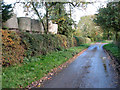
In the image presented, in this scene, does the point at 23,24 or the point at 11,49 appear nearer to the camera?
the point at 11,49

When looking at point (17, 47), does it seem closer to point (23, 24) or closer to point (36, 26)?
point (23, 24)

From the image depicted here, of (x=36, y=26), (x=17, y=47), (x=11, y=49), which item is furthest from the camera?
(x=36, y=26)

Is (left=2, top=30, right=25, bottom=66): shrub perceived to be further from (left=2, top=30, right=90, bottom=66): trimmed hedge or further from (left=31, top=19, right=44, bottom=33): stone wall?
(left=31, top=19, right=44, bottom=33): stone wall

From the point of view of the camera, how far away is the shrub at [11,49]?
6.11 meters

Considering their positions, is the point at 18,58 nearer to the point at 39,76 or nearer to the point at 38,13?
the point at 39,76

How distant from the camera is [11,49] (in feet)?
21.7

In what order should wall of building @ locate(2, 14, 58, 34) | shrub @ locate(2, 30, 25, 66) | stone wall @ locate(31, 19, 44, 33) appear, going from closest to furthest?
shrub @ locate(2, 30, 25, 66) → wall of building @ locate(2, 14, 58, 34) → stone wall @ locate(31, 19, 44, 33)

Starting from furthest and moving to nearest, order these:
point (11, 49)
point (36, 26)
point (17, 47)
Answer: point (36, 26) → point (17, 47) → point (11, 49)

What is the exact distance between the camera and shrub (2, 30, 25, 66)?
6.11 m

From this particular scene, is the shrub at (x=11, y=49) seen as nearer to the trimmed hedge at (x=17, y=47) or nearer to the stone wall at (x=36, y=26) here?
the trimmed hedge at (x=17, y=47)

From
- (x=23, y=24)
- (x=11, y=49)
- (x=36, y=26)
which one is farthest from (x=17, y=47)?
(x=36, y=26)

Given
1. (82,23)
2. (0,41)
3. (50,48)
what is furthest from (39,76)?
(82,23)

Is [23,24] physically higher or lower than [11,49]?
higher

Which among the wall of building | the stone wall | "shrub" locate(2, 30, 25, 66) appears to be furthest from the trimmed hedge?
the stone wall
